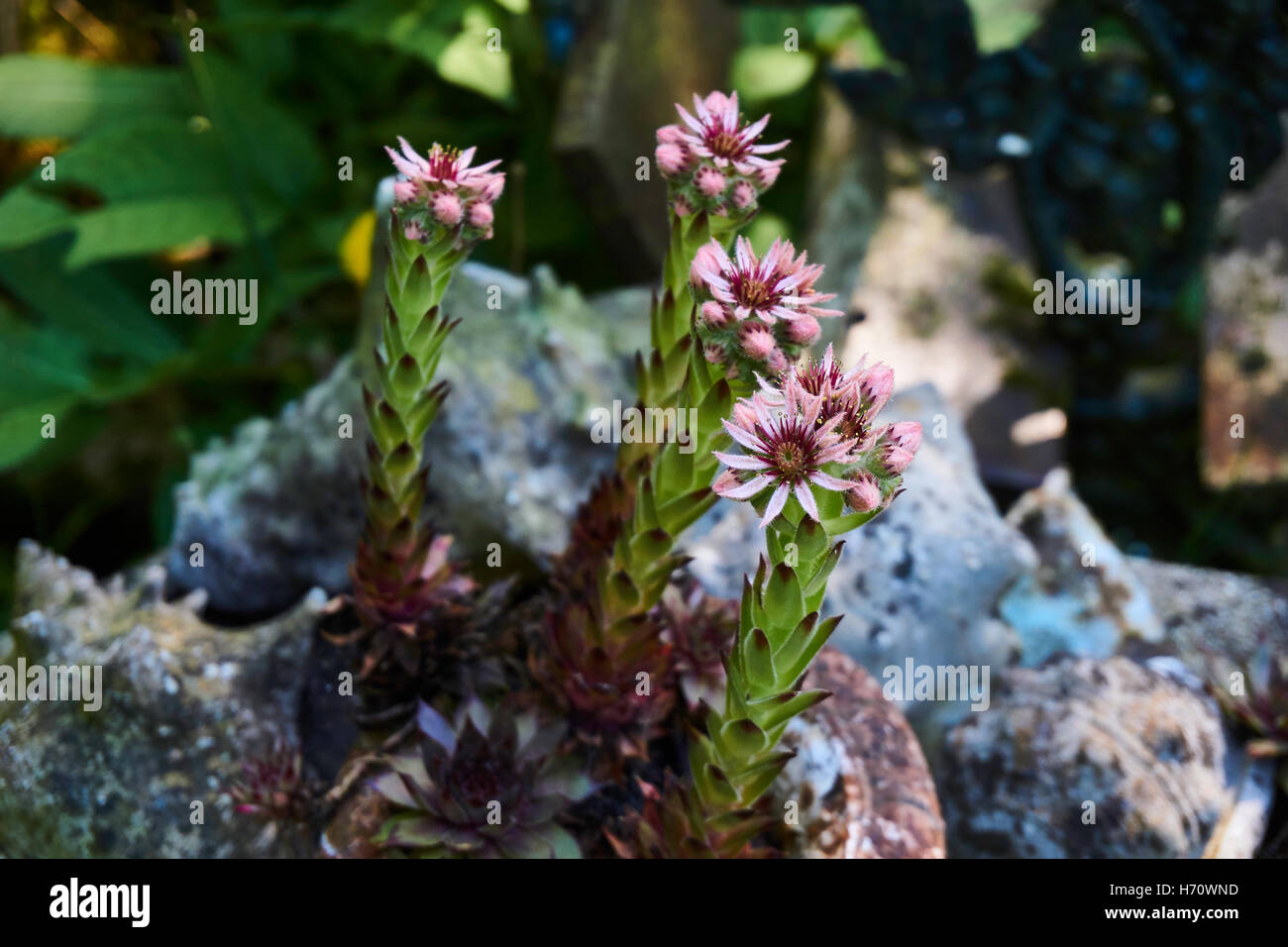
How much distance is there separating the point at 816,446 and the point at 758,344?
0.41 ft

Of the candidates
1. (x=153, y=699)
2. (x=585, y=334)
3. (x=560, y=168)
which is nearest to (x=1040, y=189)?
(x=560, y=168)

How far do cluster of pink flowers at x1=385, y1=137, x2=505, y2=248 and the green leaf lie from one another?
174cm

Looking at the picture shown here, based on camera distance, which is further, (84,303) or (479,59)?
(84,303)

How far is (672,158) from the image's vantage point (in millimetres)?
1117

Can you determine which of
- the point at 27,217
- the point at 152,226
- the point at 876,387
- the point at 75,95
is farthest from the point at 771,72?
the point at 876,387

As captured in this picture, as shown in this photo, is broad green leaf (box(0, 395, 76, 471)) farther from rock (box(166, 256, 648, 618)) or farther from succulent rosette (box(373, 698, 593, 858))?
succulent rosette (box(373, 698, 593, 858))

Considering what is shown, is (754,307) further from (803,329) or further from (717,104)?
(717,104)

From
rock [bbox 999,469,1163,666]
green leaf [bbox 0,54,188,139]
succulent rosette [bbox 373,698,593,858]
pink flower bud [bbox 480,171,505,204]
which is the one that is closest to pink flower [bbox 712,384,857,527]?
pink flower bud [bbox 480,171,505,204]

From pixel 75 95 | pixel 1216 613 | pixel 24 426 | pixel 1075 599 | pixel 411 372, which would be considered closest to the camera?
pixel 411 372

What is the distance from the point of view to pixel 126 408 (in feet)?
9.32

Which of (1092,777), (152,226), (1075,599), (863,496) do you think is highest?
(152,226)

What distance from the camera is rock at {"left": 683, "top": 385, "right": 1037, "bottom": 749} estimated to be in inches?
66.1

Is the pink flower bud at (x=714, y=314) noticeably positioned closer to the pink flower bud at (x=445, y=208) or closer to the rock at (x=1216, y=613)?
the pink flower bud at (x=445, y=208)

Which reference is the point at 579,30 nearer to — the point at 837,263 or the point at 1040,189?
the point at 837,263
